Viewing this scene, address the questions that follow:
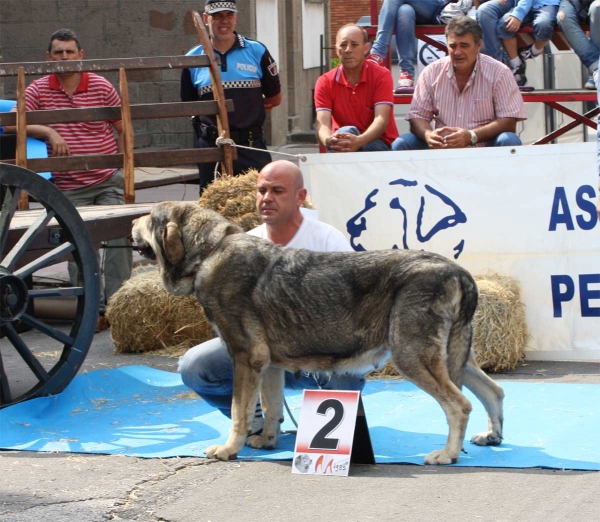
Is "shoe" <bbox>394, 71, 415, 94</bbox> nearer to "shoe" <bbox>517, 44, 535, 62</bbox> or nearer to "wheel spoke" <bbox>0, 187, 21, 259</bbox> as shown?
"shoe" <bbox>517, 44, 535, 62</bbox>

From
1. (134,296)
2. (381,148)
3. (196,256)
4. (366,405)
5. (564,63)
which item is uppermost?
(564,63)

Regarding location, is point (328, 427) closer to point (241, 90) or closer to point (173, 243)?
point (173, 243)

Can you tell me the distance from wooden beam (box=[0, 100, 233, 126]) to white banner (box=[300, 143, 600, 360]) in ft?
3.11

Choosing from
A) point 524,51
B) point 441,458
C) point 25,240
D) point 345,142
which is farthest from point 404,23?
point 441,458

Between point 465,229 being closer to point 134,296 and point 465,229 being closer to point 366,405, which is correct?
point 366,405

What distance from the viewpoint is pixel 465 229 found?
7.77 meters

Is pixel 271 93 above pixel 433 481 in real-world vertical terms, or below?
above

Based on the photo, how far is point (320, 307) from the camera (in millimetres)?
5195

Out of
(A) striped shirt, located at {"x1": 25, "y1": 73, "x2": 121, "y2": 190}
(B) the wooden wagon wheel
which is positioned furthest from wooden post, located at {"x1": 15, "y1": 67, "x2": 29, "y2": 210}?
(B) the wooden wagon wheel

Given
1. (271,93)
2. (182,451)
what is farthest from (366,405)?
(271,93)

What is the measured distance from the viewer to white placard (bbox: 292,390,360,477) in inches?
196

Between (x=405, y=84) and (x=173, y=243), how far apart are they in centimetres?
533

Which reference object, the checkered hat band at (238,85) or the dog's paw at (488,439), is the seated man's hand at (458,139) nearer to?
the checkered hat band at (238,85)

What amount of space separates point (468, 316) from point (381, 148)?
3736 mm
